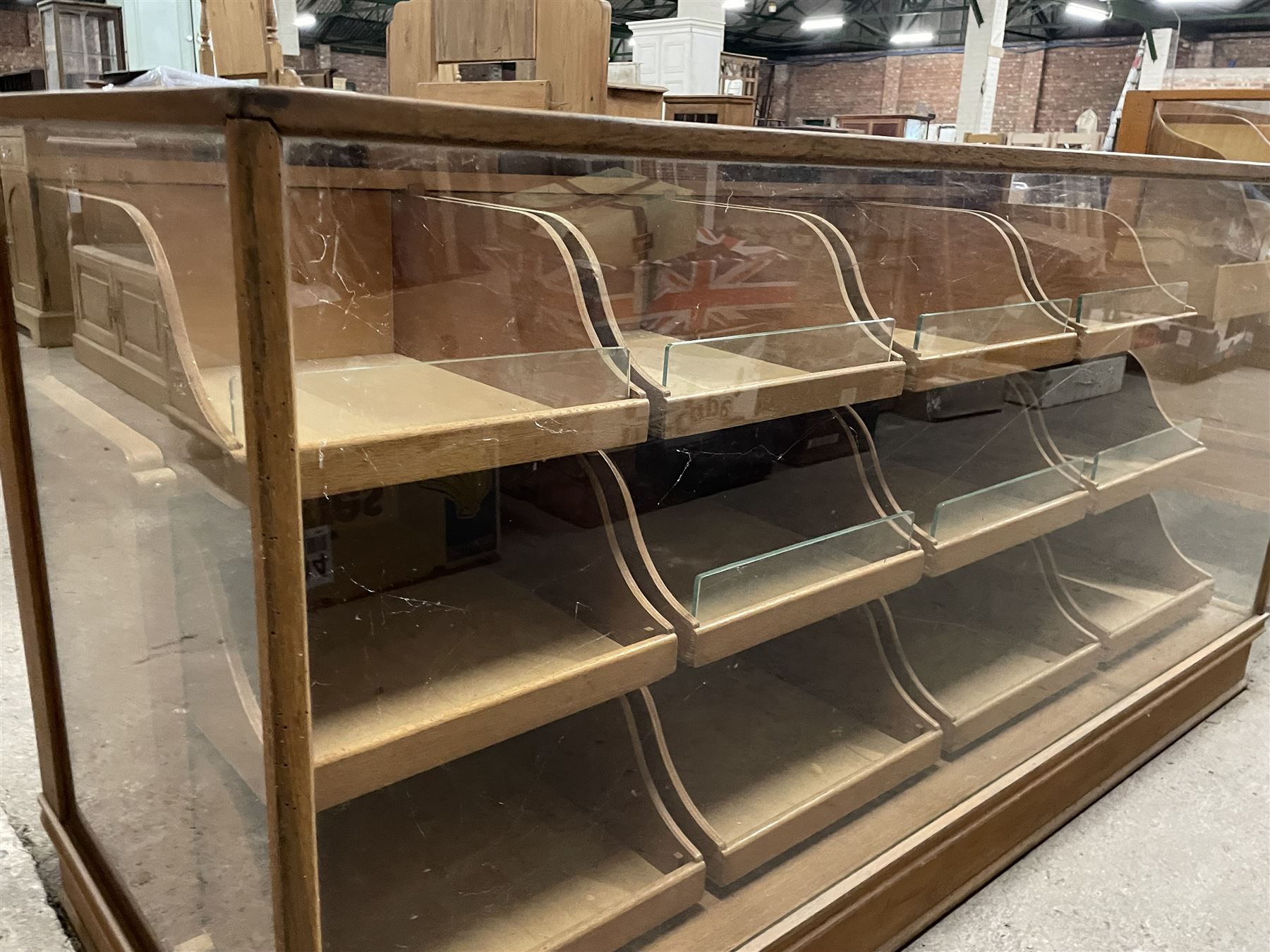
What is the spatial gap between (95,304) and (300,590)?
0.45 metres

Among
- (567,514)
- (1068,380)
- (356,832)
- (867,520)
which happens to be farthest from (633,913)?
(1068,380)

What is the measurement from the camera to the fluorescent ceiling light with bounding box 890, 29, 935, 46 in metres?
16.5

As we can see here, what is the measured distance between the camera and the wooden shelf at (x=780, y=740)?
1207 mm

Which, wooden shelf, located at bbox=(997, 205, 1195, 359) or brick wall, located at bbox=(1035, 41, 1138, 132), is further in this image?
brick wall, located at bbox=(1035, 41, 1138, 132)

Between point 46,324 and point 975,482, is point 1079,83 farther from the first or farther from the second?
point 46,324

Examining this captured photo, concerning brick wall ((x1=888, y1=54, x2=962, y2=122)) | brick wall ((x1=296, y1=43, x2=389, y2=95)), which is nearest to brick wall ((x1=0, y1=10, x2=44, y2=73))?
brick wall ((x1=296, y1=43, x2=389, y2=95))

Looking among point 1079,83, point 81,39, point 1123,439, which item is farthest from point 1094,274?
point 1079,83

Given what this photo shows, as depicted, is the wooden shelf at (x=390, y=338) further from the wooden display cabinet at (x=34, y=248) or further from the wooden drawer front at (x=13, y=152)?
the wooden drawer front at (x=13, y=152)

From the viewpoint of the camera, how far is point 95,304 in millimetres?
940

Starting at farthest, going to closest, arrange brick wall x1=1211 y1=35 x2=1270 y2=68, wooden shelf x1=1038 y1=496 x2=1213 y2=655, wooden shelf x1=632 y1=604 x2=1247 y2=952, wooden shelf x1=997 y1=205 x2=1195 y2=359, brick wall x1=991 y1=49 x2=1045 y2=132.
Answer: brick wall x1=991 y1=49 x2=1045 y2=132 → brick wall x1=1211 y1=35 x2=1270 y2=68 → wooden shelf x1=1038 y1=496 x2=1213 y2=655 → wooden shelf x1=997 y1=205 x2=1195 y2=359 → wooden shelf x1=632 y1=604 x2=1247 y2=952

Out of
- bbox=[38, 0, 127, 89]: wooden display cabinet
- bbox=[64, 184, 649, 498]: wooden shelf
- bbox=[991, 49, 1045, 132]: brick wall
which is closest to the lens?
bbox=[64, 184, 649, 498]: wooden shelf

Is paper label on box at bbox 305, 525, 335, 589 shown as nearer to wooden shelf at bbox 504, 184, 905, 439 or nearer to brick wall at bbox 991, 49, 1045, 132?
wooden shelf at bbox 504, 184, 905, 439

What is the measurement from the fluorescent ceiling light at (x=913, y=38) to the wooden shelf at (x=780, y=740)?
17324 millimetres

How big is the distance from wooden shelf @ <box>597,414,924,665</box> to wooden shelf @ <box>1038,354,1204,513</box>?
0.52 metres
